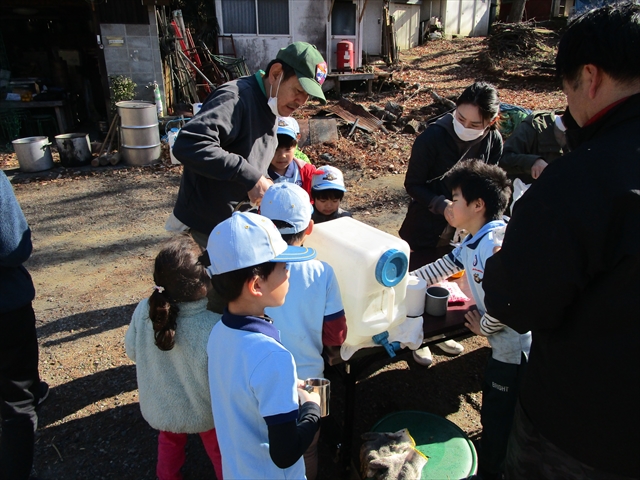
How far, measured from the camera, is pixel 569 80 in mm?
1303

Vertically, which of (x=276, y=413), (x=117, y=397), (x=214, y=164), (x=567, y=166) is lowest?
(x=117, y=397)

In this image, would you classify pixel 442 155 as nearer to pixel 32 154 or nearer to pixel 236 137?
pixel 236 137

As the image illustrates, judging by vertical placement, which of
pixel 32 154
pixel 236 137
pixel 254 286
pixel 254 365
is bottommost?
pixel 32 154

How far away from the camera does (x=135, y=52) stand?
10328 mm

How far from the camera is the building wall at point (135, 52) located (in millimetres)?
10094

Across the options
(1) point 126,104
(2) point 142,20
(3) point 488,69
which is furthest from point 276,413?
(3) point 488,69

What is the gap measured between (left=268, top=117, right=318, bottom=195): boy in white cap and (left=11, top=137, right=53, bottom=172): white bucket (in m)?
6.92

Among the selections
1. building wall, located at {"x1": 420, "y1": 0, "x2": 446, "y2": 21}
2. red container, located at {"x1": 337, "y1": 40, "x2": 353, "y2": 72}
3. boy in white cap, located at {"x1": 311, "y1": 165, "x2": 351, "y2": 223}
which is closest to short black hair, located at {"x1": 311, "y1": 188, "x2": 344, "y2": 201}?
boy in white cap, located at {"x1": 311, "y1": 165, "x2": 351, "y2": 223}

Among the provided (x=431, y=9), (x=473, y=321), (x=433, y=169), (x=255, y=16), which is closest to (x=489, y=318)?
(x=473, y=321)

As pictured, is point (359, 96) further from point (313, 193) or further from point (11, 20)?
point (313, 193)

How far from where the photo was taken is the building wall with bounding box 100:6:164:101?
10094 millimetres

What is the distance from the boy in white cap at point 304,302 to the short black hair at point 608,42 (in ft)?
3.66

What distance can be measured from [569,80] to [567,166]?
0.95 feet

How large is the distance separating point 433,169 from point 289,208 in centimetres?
162
